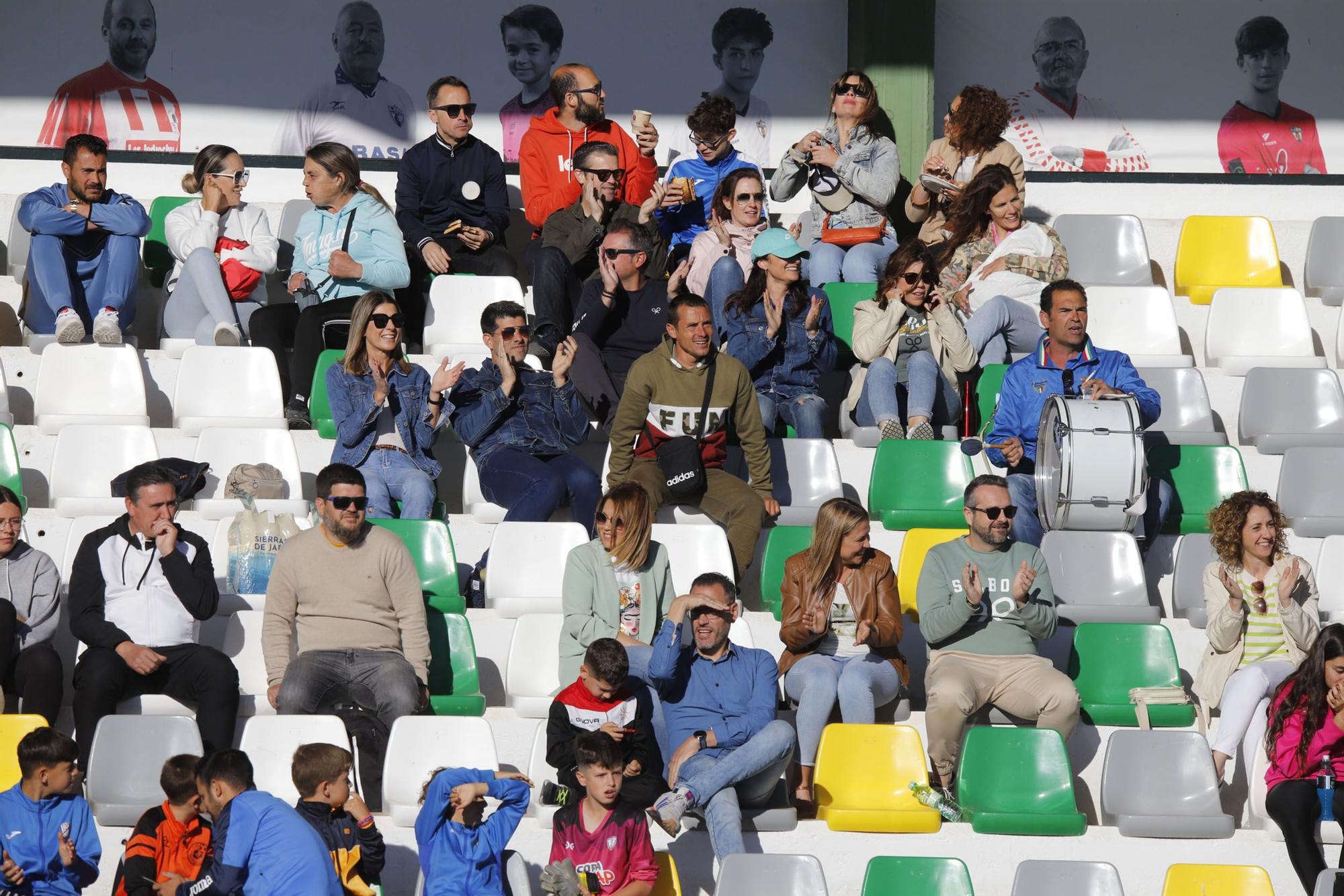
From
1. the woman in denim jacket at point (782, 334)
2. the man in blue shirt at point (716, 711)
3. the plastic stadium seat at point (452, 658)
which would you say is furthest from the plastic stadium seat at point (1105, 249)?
the plastic stadium seat at point (452, 658)

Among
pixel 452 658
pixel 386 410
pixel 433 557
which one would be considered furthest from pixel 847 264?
pixel 452 658

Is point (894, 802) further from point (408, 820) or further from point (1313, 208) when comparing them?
point (1313, 208)

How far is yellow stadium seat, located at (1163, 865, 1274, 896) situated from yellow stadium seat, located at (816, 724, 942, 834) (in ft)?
2.32

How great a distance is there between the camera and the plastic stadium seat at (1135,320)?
8.60 metres

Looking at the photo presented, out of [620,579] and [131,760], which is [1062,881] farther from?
[131,760]

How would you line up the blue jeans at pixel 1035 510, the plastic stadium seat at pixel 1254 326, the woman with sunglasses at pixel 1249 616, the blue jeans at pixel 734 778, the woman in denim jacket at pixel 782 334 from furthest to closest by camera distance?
the plastic stadium seat at pixel 1254 326 < the woman in denim jacket at pixel 782 334 < the blue jeans at pixel 1035 510 < the woman with sunglasses at pixel 1249 616 < the blue jeans at pixel 734 778

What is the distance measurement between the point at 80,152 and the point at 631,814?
413 centimetres

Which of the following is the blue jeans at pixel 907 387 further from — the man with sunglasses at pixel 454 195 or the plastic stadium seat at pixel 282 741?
the plastic stadium seat at pixel 282 741

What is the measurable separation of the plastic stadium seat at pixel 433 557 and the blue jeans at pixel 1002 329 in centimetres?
245

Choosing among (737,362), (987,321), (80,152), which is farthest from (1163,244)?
(80,152)

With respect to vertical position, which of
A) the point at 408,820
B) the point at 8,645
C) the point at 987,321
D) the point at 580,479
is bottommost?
the point at 408,820

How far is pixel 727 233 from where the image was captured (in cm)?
822

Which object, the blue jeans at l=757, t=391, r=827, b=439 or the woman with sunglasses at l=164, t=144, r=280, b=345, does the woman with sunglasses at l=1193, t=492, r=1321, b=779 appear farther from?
the woman with sunglasses at l=164, t=144, r=280, b=345

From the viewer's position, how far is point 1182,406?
8055 mm
